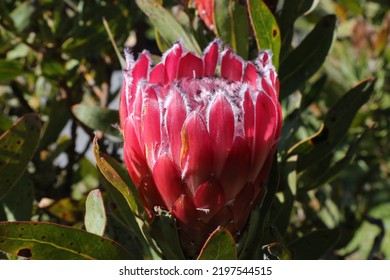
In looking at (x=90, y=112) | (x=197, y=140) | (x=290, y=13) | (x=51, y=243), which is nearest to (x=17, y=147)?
(x=90, y=112)

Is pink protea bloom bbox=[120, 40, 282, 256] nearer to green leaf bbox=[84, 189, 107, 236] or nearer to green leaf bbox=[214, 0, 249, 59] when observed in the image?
green leaf bbox=[84, 189, 107, 236]

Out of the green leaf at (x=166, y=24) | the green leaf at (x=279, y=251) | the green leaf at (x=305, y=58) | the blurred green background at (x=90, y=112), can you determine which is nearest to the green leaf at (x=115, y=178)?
the blurred green background at (x=90, y=112)

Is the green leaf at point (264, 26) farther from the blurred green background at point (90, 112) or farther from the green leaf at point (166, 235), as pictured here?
the green leaf at point (166, 235)

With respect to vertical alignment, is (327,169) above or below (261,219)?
below

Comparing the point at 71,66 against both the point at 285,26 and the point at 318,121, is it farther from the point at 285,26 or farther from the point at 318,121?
the point at 318,121

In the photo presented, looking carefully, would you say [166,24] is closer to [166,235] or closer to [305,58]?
[305,58]
